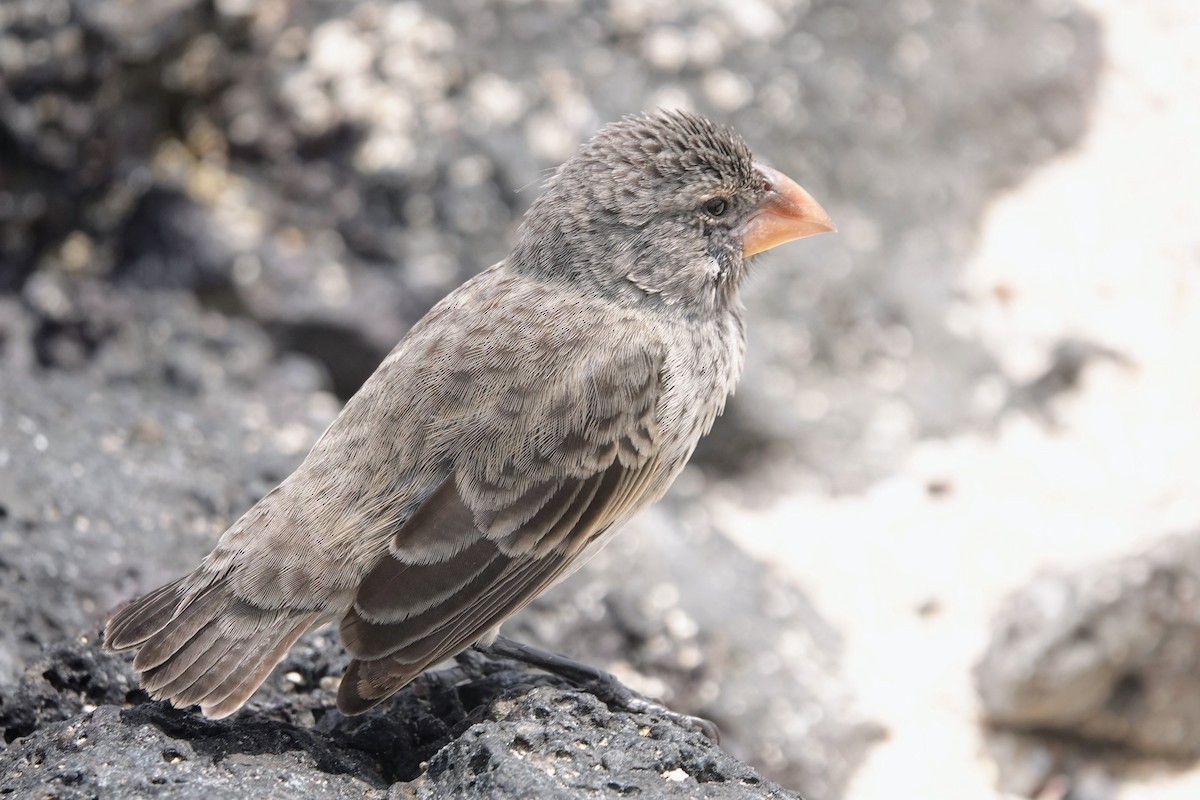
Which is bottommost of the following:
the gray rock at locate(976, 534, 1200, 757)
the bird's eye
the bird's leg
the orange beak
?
the bird's leg

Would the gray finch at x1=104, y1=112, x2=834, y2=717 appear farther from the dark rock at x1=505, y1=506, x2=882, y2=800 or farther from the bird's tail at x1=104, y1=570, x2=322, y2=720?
the dark rock at x1=505, y1=506, x2=882, y2=800

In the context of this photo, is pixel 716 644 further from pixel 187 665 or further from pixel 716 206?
pixel 187 665

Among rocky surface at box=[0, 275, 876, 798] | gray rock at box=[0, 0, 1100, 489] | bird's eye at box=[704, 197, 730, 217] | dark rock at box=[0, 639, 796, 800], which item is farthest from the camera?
gray rock at box=[0, 0, 1100, 489]

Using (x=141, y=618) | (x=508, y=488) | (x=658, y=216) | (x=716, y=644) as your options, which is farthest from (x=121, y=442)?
(x=716, y=644)

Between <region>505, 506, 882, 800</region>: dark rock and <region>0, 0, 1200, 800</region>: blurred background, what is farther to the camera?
<region>0, 0, 1200, 800</region>: blurred background

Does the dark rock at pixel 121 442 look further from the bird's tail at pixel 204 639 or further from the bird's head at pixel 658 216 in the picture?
the bird's head at pixel 658 216

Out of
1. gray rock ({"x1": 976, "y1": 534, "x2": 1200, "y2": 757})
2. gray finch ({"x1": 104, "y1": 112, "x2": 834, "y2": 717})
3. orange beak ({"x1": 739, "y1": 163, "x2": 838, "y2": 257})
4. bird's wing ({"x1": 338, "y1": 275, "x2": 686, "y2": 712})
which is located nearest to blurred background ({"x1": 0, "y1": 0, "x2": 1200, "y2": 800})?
gray rock ({"x1": 976, "y1": 534, "x2": 1200, "y2": 757})

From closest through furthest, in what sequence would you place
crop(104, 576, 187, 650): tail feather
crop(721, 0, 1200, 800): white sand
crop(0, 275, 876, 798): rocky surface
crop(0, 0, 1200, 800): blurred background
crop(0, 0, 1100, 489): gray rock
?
crop(104, 576, 187, 650): tail feather → crop(0, 275, 876, 798): rocky surface → crop(0, 0, 1200, 800): blurred background → crop(721, 0, 1200, 800): white sand → crop(0, 0, 1100, 489): gray rock
